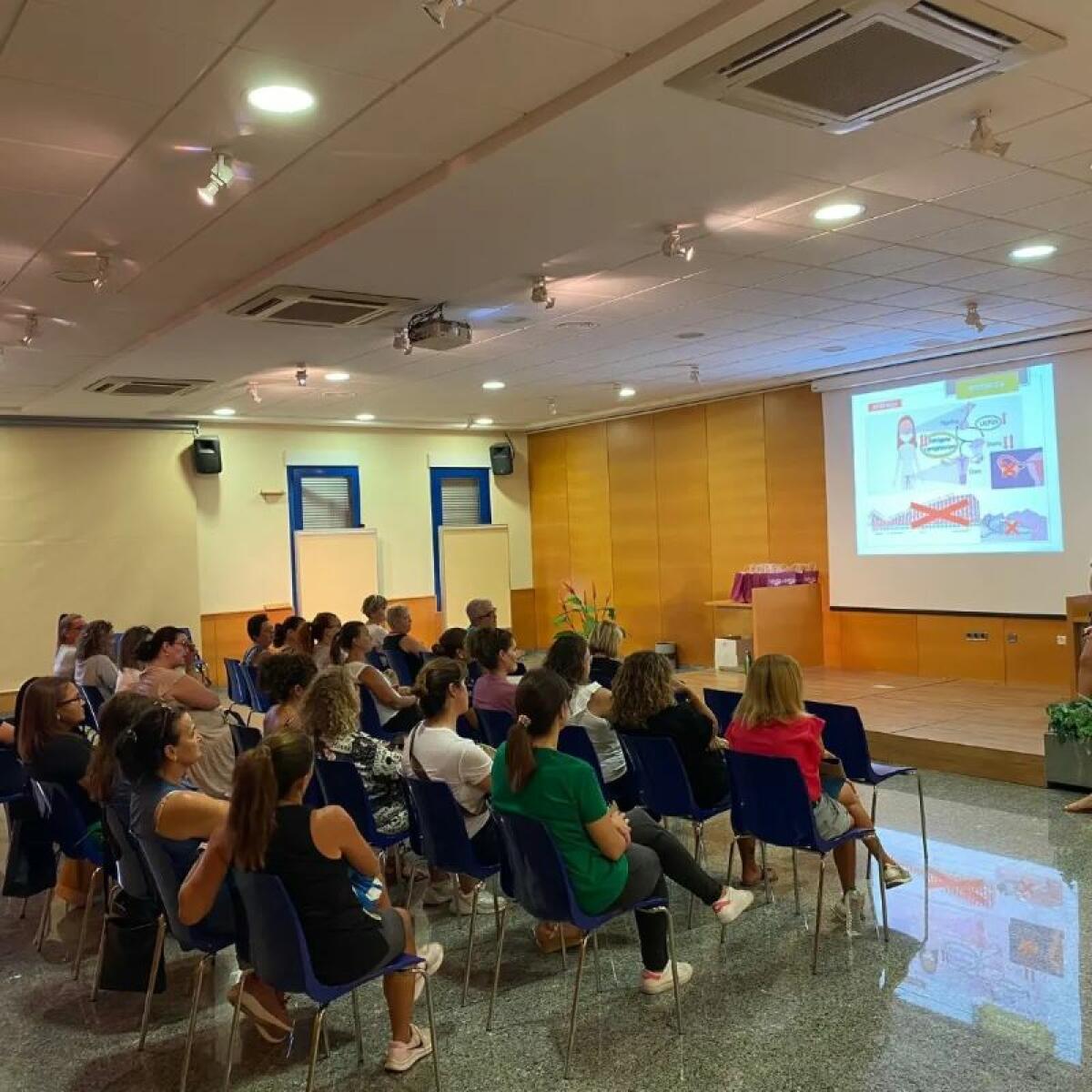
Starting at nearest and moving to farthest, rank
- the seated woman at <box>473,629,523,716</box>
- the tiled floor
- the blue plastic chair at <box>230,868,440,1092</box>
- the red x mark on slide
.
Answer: the blue plastic chair at <box>230,868,440,1092</box>
the tiled floor
the seated woman at <box>473,629,523,716</box>
the red x mark on slide

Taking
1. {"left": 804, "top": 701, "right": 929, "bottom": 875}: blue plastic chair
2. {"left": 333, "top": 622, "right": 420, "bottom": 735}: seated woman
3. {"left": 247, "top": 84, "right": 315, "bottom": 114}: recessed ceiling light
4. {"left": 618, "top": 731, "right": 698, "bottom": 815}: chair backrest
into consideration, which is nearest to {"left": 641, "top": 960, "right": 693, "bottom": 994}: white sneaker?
{"left": 618, "top": 731, "right": 698, "bottom": 815}: chair backrest

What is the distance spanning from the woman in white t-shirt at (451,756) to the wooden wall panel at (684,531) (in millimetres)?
8271

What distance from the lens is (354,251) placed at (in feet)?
17.2

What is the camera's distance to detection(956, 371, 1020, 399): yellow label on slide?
9.01 meters

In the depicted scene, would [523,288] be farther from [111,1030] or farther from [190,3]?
[111,1030]

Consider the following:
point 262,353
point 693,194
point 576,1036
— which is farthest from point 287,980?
point 262,353

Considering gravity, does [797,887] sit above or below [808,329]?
below

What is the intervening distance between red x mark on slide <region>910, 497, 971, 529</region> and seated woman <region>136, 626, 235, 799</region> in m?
6.71

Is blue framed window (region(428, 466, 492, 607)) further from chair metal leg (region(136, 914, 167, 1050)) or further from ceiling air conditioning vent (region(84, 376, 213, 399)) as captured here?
chair metal leg (region(136, 914, 167, 1050))

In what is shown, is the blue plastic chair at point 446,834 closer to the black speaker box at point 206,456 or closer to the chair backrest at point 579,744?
the chair backrest at point 579,744

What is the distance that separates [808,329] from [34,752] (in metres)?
6.14

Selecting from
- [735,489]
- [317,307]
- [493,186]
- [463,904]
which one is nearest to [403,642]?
[317,307]

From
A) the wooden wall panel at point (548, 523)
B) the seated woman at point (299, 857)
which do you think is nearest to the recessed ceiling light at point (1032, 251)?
the seated woman at point (299, 857)

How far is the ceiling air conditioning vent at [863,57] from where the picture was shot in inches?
122
